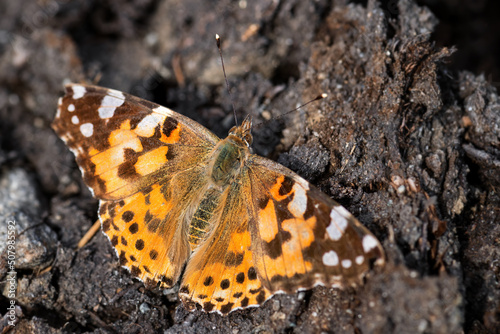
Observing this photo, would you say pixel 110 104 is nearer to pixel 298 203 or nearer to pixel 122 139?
pixel 122 139

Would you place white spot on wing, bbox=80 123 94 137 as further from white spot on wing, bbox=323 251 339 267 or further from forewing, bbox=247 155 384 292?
white spot on wing, bbox=323 251 339 267

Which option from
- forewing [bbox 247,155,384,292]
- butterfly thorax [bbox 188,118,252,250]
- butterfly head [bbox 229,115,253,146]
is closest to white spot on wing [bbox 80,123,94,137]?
butterfly thorax [bbox 188,118,252,250]

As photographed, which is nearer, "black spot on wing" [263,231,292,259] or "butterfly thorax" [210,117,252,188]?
"black spot on wing" [263,231,292,259]

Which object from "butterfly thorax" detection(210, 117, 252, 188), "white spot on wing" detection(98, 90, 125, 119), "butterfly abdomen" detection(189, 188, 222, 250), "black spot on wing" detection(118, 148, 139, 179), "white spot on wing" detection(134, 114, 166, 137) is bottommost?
"butterfly abdomen" detection(189, 188, 222, 250)

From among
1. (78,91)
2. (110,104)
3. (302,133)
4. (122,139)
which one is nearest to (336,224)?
(302,133)

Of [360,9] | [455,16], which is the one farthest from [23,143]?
[455,16]

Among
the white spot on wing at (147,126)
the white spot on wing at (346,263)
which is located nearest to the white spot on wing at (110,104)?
the white spot on wing at (147,126)

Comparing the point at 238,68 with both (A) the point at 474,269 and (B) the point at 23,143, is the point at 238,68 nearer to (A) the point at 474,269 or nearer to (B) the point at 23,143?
(B) the point at 23,143

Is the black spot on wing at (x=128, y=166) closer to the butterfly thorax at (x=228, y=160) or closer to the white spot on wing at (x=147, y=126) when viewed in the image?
the white spot on wing at (x=147, y=126)

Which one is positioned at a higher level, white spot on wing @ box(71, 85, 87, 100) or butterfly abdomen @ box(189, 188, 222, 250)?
white spot on wing @ box(71, 85, 87, 100)
